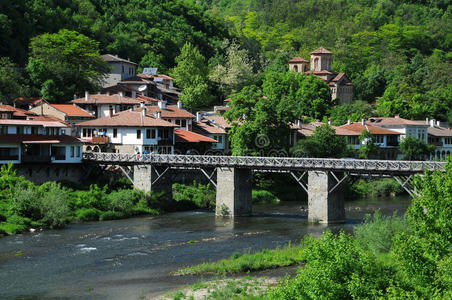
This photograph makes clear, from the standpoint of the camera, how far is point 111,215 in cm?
6003

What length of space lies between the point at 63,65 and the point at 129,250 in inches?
2172

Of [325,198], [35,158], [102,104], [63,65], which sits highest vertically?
[63,65]

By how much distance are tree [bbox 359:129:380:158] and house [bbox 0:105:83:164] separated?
42314mm

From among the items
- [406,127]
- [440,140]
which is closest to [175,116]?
[406,127]

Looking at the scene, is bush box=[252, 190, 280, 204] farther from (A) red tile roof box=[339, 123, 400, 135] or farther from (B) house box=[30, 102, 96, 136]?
(A) red tile roof box=[339, 123, 400, 135]

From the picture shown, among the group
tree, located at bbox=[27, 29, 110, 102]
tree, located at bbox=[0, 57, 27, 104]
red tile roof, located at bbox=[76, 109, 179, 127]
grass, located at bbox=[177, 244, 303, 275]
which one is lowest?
grass, located at bbox=[177, 244, 303, 275]

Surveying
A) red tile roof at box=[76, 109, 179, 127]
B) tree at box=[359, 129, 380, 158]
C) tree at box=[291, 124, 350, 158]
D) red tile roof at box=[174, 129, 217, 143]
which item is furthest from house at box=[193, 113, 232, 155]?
tree at box=[359, 129, 380, 158]

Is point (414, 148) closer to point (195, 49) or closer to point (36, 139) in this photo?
point (195, 49)

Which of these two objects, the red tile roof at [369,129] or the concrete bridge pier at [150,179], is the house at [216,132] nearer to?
the red tile roof at [369,129]

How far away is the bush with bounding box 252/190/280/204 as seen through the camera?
7543 centimetres

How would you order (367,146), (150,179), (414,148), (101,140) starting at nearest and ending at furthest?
(150,179), (101,140), (367,146), (414,148)

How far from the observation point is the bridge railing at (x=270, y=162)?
5581 centimetres

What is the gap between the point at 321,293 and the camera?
24.6 m

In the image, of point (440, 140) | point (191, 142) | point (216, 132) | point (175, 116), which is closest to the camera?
point (191, 142)
